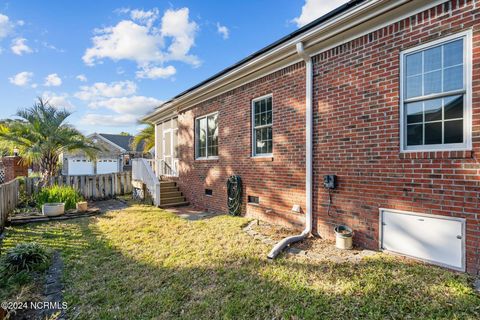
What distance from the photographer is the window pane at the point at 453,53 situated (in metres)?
3.27

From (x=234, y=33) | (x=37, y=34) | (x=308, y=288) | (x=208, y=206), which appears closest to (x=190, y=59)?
(x=234, y=33)

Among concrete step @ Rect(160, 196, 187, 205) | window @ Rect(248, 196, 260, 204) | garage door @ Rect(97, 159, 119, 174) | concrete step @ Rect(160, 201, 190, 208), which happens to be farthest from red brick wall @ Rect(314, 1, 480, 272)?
garage door @ Rect(97, 159, 119, 174)

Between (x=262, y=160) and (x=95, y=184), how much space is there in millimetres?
9000

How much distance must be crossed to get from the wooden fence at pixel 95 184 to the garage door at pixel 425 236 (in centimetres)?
1170

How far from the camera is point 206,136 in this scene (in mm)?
8836

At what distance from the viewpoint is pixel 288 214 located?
5.63 meters

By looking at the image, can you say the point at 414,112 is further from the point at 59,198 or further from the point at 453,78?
the point at 59,198

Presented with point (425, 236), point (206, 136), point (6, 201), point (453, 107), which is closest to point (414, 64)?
point (453, 107)

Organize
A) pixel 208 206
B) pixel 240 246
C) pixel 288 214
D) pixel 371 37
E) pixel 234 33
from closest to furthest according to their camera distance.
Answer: pixel 371 37, pixel 240 246, pixel 288 214, pixel 208 206, pixel 234 33

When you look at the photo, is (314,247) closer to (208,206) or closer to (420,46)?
(420,46)

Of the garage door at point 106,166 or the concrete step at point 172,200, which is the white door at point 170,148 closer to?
the concrete step at point 172,200

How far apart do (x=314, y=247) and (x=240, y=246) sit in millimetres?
1336

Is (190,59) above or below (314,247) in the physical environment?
above

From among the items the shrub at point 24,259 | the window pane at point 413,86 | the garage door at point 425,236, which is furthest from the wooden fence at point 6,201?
the window pane at point 413,86
